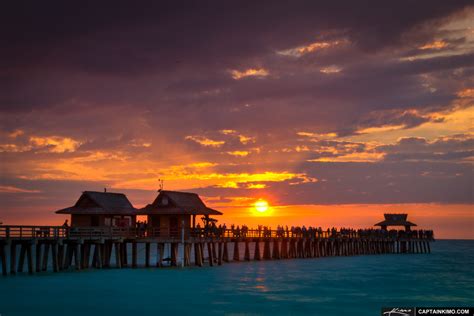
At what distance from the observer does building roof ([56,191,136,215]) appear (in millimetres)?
57188

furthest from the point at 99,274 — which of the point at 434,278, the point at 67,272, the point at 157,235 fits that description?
the point at 434,278

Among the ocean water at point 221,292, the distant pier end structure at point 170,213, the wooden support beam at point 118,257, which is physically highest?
the distant pier end structure at point 170,213

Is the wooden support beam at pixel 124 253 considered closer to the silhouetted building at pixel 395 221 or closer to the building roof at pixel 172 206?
the building roof at pixel 172 206

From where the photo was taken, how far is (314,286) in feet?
163

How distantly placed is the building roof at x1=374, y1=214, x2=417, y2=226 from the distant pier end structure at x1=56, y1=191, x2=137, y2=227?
57.9m

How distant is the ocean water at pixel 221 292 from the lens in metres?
36.7

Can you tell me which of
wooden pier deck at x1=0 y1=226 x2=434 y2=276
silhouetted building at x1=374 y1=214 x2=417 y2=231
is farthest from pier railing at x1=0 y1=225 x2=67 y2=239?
silhouetted building at x1=374 y1=214 x2=417 y2=231

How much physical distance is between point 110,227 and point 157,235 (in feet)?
15.4

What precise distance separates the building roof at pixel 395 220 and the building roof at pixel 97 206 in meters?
57.6

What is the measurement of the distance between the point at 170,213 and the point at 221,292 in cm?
1435

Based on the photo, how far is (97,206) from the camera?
189ft

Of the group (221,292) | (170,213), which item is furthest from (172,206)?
(221,292)

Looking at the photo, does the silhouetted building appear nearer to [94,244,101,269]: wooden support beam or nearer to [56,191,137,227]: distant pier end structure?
[56,191,137,227]: distant pier end structure

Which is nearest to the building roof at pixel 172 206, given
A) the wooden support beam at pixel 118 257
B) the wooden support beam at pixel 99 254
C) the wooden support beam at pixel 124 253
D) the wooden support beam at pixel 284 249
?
the wooden support beam at pixel 118 257
